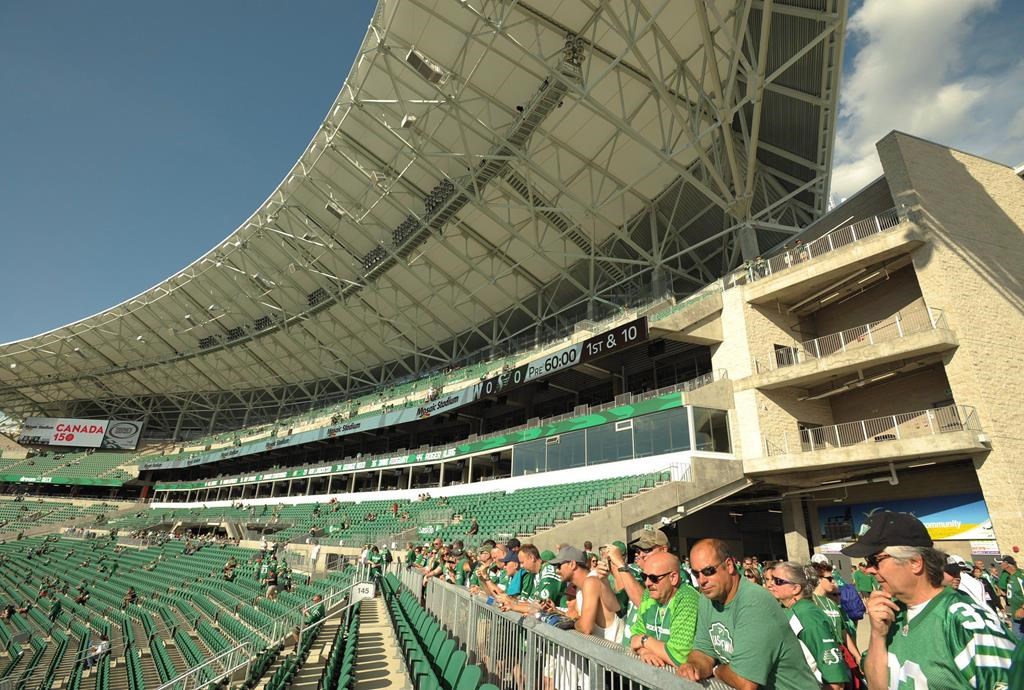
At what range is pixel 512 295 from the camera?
33.2 m

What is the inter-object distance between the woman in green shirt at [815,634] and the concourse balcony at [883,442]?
13.7 metres

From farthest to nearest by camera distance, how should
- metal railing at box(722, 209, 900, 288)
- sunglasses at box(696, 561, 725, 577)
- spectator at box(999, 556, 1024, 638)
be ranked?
metal railing at box(722, 209, 900, 288) → spectator at box(999, 556, 1024, 638) → sunglasses at box(696, 561, 725, 577)

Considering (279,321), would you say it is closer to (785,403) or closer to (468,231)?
(468,231)

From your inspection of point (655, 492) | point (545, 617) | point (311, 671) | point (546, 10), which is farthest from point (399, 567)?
point (546, 10)

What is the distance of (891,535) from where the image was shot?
2424mm

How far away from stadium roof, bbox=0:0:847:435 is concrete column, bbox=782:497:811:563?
10.0 m

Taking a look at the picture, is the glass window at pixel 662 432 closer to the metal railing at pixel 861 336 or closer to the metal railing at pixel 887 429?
the metal railing at pixel 887 429

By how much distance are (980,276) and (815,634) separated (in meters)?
18.0

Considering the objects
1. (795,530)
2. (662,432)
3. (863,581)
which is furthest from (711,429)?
(863,581)

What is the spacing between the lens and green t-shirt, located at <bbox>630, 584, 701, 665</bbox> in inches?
114

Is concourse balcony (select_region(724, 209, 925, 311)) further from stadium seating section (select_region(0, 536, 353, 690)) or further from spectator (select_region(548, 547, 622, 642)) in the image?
stadium seating section (select_region(0, 536, 353, 690))

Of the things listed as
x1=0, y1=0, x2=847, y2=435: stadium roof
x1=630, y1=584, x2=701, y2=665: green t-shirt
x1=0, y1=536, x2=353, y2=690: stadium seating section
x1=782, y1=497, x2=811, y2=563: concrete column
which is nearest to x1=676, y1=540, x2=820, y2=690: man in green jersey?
x1=630, y1=584, x2=701, y2=665: green t-shirt

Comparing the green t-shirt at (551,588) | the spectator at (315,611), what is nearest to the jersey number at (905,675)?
the green t-shirt at (551,588)

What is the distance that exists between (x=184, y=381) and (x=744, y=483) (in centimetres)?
5953
